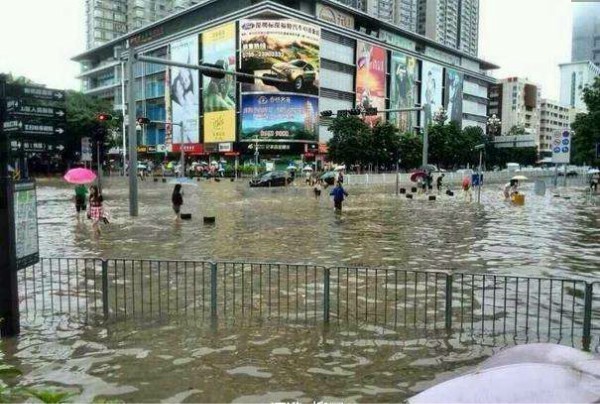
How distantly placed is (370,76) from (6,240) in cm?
8792

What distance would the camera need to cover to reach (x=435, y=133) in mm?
83875

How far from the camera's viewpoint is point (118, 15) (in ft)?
415

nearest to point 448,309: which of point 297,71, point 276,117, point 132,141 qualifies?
point 132,141

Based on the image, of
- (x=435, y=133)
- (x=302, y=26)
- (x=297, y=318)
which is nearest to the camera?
(x=297, y=318)

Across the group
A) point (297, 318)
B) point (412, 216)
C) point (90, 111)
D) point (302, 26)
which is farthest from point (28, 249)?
point (302, 26)

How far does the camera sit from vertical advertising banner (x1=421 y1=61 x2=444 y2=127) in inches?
4109

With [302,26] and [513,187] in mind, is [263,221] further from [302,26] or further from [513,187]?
[302,26]

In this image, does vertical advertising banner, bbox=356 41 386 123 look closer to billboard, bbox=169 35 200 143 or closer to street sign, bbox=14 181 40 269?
billboard, bbox=169 35 200 143

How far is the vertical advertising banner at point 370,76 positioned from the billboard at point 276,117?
14474 millimetres

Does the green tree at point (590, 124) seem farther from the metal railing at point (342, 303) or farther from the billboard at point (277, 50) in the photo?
the billboard at point (277, 50)

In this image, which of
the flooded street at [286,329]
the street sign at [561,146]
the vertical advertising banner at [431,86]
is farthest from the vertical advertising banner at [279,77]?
the flooded street at [286,329]

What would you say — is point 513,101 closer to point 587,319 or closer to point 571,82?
point 571,82

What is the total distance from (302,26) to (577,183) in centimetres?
4069

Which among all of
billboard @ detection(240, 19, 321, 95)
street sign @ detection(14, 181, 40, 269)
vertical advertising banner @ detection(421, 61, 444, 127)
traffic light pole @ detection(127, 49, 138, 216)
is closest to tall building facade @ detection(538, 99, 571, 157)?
vertical advertising banner @ detection(421, 61, 444, 127)
